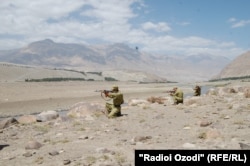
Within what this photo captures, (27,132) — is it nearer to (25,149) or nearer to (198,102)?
(25,149)

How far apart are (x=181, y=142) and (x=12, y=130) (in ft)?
28.9

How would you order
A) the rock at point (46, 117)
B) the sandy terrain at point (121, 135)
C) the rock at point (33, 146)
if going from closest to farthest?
the sandy terrain at point (121, 135), the rock at point (33, 146), the rock at point (46, 117)

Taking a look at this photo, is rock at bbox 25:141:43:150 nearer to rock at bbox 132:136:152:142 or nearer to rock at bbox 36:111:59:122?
rock at bbox 132:136:152:142

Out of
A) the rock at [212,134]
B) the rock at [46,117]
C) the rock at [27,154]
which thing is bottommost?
the rock at [27,154]

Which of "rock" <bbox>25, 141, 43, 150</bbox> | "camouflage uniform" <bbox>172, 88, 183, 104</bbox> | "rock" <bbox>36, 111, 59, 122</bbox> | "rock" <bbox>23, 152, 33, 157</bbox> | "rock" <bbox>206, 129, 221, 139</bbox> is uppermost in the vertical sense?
"camouflage uniform" <bbox>172, 88, 183, 104</bbox>

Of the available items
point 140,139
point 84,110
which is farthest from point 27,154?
point 84,110

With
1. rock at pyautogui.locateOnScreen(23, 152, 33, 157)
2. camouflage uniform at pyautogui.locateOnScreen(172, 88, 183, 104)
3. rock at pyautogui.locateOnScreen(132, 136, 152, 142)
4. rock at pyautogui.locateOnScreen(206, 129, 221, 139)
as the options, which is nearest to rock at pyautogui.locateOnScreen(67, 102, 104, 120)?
camouflage uniform at pyautogui.locateOnScreen(172, 88, 183, 104)

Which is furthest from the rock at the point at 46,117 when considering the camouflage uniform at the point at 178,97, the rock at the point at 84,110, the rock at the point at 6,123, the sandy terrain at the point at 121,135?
the camouflage uniform at the point at 178,97

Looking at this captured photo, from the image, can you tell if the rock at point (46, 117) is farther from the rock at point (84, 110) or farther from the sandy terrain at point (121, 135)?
the rock at point (84, 110)

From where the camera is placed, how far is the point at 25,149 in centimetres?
1230

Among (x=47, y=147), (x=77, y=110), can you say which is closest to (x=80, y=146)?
(x=47, y=147)

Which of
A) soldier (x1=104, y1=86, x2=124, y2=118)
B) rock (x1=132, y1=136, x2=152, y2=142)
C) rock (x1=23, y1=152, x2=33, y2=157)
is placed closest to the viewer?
rock (x1=23, y1=152, x2=33, y2=157)

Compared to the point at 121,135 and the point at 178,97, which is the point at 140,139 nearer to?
the point at 121,135

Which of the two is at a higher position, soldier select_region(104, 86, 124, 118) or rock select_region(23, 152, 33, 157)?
soldier select_region(104, 86, 124, 118)
